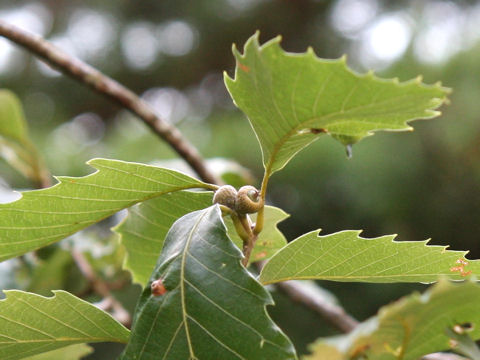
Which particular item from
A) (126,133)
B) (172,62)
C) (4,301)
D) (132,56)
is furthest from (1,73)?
(4,301)

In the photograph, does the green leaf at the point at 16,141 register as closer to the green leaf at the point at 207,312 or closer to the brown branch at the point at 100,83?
the brown branch at the point at 100,83

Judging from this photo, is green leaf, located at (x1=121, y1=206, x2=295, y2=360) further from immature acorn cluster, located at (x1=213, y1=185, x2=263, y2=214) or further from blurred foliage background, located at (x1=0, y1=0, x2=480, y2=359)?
blurred foliage background, located at (x1=0, y1=0, x2=480, y2=359)

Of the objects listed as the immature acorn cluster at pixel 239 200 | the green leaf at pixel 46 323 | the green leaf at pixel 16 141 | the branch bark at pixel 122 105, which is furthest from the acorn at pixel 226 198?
the green leaf at pixel 16 141

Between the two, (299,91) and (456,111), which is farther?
(456,111)

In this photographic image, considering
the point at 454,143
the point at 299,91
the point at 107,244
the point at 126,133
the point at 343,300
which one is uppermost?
A: the point at 126,133

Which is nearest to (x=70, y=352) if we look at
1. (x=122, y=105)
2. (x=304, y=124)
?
(x=304, y=124)

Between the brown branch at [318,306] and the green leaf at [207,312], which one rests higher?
the brown branch at [318,306]

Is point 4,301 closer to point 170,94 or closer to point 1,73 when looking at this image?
point 170,94
